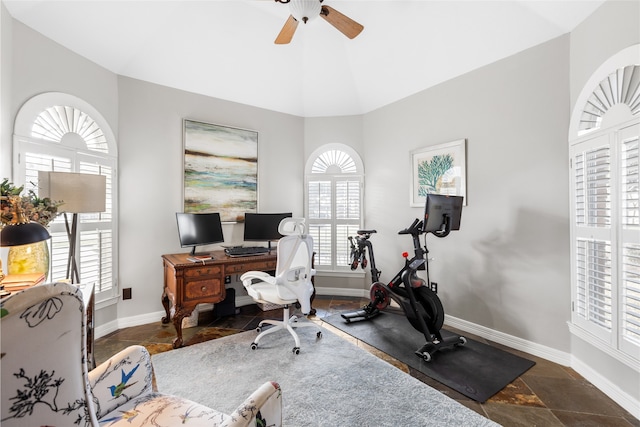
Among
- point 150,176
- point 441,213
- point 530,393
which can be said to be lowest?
point 530,393

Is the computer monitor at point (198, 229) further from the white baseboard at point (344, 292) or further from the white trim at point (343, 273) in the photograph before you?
the white baseboard at point (344, 292)

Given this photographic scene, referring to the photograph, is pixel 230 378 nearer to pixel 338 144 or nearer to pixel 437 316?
pixel 437 316

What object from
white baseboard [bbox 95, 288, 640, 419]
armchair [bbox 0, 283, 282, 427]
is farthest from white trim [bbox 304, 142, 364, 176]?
armchair [bbox 0, 283, 282, 427]

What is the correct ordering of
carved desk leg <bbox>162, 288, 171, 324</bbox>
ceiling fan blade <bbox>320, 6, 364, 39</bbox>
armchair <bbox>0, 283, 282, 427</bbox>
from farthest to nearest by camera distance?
1. carved desk leg <bbox>162, 288, 171, 324</bbox>
2. ceiling fan blade <bbox>320, 6, 364, 39</bbox>
3. armchair <bbox>0, 283, 282, 427</bbox>

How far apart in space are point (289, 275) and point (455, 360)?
1.65 m

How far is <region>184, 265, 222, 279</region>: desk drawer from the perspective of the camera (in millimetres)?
2723

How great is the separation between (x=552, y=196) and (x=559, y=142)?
47 cm

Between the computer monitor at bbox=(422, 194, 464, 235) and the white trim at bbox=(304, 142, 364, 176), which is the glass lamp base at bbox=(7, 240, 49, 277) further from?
the white trim at bbox=(304, 142, 364, 176)

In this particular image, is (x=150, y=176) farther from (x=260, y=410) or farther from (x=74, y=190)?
(x=260, y=410)

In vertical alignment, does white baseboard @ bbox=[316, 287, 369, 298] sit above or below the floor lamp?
below

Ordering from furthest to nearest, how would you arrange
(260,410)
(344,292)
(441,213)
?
(344,292)
(441,213)
(260,410)

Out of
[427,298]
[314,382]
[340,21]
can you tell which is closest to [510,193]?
[427,298]

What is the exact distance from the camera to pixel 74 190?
2.11 meters

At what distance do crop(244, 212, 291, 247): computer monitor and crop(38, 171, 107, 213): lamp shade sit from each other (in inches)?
64.8
